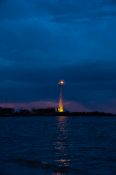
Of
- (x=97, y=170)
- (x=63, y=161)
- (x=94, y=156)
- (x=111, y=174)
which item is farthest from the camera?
(x=94, y=156)

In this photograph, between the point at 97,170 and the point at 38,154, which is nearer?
the point at 97,170

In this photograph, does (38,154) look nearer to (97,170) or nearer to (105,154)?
(105,154)

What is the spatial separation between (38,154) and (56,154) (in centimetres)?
144

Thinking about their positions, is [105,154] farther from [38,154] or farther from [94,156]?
[38,154]

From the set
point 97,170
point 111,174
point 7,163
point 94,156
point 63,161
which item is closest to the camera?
point 111,174

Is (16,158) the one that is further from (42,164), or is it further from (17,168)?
(17,168)

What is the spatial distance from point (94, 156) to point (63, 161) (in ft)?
13.9

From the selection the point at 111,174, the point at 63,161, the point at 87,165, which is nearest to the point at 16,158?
the point at 63,161

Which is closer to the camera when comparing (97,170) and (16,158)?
(97,170)

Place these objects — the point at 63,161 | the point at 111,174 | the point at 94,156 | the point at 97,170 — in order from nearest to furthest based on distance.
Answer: the point at 111,174, the point at 97,170, the point at 63,161, the point at 94,156

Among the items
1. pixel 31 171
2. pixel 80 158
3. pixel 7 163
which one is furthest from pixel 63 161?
pixel 31 171

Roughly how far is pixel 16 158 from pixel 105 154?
8247 mm

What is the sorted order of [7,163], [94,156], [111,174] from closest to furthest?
[111,174]
[7,163]
[94,156]

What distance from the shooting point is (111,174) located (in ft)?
103
